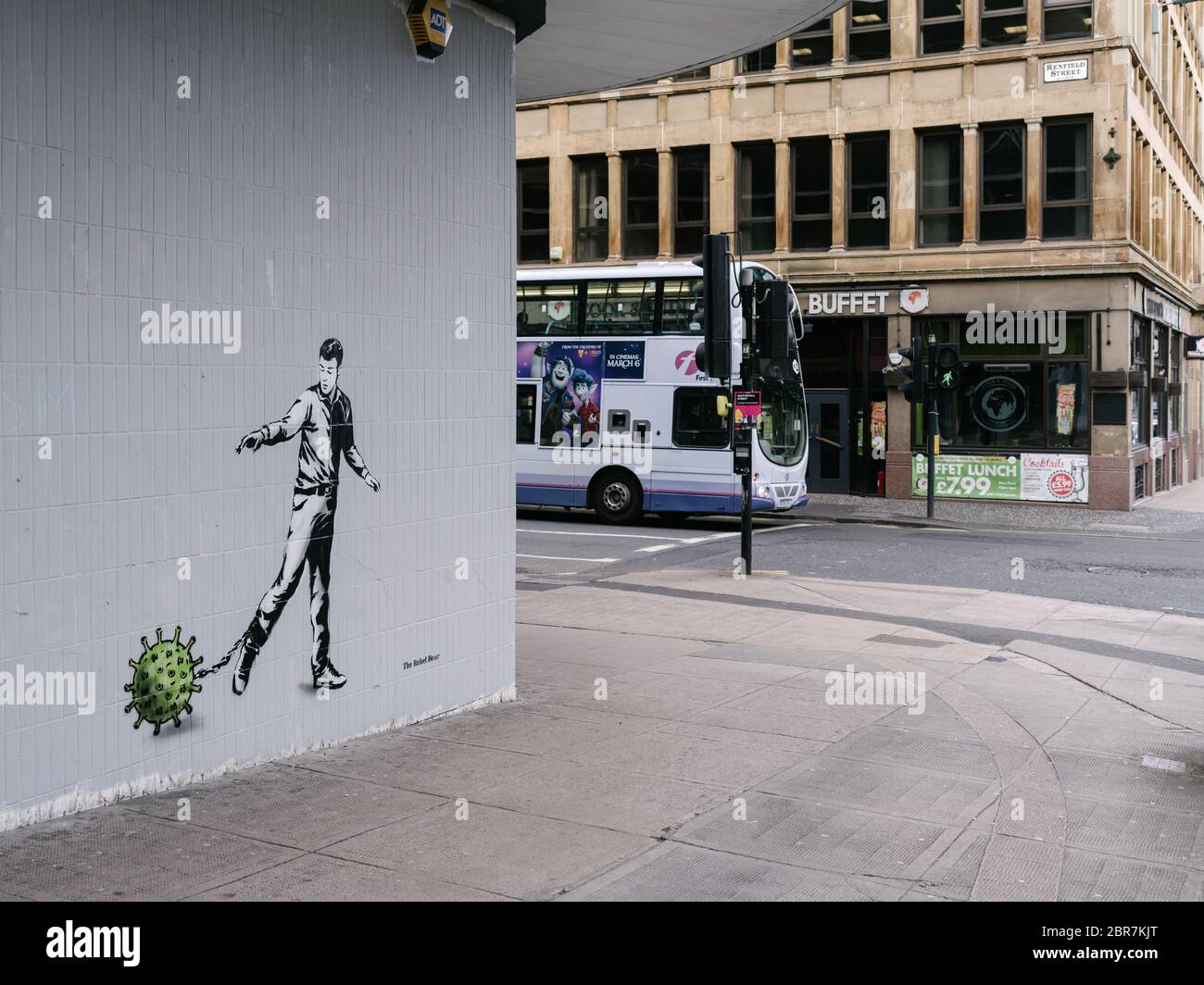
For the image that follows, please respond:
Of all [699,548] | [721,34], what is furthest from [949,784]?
[699,548]

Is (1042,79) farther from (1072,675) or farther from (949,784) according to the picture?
(949,784)

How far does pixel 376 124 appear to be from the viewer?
8.09m

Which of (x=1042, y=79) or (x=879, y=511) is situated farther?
(x=1042, y=79)

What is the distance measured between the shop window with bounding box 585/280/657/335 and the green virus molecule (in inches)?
709

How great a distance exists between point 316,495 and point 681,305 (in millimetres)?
16894

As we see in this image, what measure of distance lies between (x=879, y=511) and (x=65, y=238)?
22.2m

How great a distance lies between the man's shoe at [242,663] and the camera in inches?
284

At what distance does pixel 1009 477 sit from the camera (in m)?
28.9

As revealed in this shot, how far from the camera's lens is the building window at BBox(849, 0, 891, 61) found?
99.7ft

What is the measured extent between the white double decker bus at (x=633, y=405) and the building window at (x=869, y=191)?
648cm

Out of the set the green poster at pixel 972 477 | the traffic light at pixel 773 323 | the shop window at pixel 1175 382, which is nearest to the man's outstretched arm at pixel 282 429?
the traffic light at pixel 773 323

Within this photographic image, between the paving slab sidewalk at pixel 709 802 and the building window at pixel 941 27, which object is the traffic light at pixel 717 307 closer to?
the paving slab sidewalk at pixel 709 802

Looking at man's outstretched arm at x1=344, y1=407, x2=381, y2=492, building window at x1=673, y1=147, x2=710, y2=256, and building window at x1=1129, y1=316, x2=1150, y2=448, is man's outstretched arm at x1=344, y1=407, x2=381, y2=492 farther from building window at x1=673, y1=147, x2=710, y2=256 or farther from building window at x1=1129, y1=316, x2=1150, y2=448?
building window at x1=673, y1=147, x2=710, y2=256
